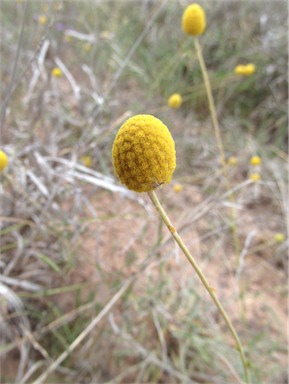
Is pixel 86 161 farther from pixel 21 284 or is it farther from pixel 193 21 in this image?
pixel 193 21

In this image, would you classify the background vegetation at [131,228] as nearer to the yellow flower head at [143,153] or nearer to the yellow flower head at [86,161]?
the yellow flower head at [86,161]

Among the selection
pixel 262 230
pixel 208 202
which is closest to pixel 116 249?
pixel 208 202

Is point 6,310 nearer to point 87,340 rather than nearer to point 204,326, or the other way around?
point 87,340

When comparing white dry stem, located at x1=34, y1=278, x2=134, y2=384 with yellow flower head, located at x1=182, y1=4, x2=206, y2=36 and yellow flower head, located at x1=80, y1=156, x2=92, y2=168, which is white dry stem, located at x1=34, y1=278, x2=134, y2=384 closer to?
yellow flower head, located at x1=80, y1=156, x2=92, y2=168

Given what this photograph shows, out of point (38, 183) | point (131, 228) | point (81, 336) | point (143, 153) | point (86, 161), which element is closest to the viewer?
point (143, 153)

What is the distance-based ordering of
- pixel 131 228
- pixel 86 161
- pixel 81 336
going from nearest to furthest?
pixel 81 336 < pixel 86 161 < pixel 131 228

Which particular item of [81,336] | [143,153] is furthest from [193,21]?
[81,336]

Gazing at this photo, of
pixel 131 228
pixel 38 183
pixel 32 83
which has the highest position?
pixel 32 83
